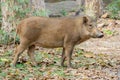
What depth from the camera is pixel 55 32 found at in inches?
389

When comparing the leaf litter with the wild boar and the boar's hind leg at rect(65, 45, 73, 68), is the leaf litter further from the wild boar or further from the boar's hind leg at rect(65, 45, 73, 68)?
the wild boar

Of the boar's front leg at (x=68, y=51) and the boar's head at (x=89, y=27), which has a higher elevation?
the boar's head at (x=89, y=27)

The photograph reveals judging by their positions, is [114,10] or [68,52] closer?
[68,52]

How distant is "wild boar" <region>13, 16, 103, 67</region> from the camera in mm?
9812

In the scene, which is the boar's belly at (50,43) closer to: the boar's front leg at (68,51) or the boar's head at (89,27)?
the boar's front leg at (68,51)

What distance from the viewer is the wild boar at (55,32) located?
386 inches

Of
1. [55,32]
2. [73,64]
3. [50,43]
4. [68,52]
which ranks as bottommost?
[73,64]

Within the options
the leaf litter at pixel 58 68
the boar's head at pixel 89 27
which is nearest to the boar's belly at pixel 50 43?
the leaf litter at pixel 58 68

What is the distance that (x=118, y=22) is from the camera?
60.2 ft

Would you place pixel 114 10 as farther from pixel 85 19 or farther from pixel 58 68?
pixel 58 68

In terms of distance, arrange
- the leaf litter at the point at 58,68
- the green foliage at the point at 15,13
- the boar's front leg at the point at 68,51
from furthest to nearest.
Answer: the green foliage at the point at 15,13, the boar's front leg at the point at 68,51, the leaf litter at the point at 58,68

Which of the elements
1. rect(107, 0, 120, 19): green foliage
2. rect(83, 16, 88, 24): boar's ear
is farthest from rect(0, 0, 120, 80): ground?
rect(107, 0, 120, 19): green foliage

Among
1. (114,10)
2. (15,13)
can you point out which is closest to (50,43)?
(15,13)

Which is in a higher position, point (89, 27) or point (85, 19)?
point (85, 19)
